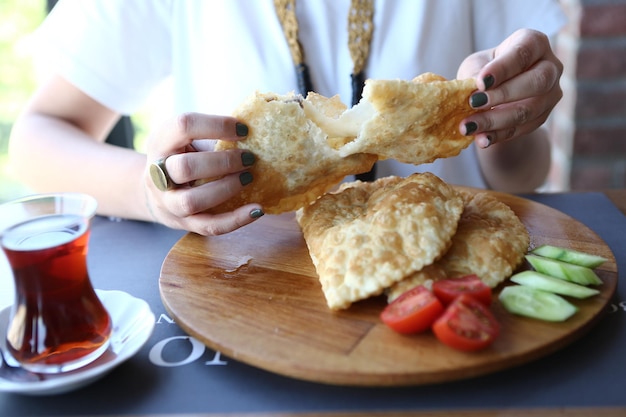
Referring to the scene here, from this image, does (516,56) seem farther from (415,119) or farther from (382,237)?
(382,237)

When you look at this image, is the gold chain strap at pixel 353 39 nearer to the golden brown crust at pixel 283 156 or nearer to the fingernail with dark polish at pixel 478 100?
the golden brown crust at pixel 283 156

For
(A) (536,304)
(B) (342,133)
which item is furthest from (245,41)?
(A) (536,304)

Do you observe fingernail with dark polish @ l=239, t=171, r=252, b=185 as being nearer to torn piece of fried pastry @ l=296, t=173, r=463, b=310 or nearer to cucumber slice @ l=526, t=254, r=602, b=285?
torn piece of fried pastry @ l=296, t=173, r=463, b=310

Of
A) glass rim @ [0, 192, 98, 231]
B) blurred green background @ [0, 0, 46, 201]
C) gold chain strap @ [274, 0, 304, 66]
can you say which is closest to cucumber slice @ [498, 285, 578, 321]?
glass rim @ [0, 192, 98, 231]

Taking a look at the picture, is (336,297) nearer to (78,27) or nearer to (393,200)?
(393,200)

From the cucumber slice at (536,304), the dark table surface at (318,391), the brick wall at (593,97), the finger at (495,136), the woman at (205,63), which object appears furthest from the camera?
the brick wall at (593,97)

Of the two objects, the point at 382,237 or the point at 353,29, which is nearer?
Result: the point at 382,237

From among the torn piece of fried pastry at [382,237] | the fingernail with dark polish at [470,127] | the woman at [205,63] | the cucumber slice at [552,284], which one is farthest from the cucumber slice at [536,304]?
the woman at [205,63]
